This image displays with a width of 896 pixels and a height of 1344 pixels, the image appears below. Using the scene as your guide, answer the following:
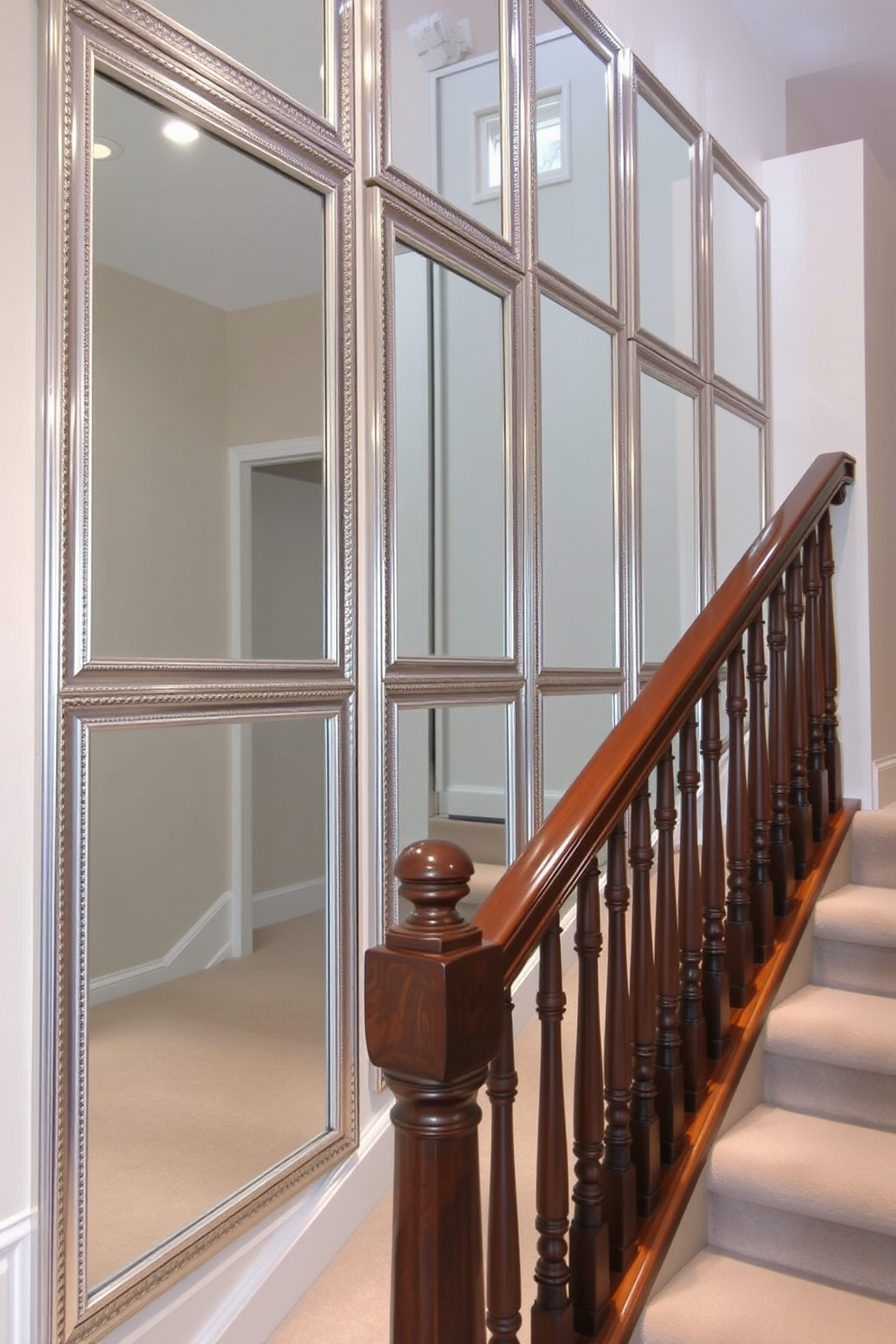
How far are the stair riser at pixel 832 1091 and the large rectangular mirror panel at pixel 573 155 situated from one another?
6.40 feet

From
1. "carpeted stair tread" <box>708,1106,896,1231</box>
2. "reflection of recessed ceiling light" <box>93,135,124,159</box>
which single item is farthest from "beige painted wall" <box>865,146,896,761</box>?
"reflection of recessed ceiling light" <box>93,135,124,159</box>

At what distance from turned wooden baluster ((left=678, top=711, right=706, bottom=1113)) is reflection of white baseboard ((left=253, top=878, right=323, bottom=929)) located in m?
0.67

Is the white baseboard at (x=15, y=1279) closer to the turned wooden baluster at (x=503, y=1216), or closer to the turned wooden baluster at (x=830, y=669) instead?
the turned wooden baluster at (x=503, y=1216)

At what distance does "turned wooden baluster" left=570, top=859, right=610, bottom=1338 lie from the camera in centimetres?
150

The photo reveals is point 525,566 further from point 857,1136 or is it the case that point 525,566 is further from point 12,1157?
point 12,1157

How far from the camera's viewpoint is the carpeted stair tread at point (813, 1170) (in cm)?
167

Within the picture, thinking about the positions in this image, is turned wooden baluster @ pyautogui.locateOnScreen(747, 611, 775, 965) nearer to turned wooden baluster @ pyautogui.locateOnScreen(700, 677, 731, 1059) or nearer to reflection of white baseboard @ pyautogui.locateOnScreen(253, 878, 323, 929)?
turned wooden baluster @ pyautogui.locateOnScreen(700, 677, 731, 1059)

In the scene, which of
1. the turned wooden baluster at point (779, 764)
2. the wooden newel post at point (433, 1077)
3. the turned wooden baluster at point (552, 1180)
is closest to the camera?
the wooden newel post at point (433, 1077)

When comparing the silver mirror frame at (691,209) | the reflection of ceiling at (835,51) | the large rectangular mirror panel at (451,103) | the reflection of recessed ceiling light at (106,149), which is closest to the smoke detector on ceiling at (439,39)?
the large rectangular mirror panel at (451,103)

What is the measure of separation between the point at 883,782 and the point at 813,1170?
1269 millimetres

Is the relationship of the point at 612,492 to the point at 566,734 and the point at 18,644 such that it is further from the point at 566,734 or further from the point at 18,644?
the point at 18,644

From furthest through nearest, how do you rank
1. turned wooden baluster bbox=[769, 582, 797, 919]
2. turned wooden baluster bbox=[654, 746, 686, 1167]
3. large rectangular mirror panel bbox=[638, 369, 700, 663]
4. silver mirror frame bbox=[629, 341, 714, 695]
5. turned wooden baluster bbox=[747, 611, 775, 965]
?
1. large rectangular mirror panel bbox=[638, 369, 700, 663]
2. silver mirror frame bbox=[629, 341, 714, 695]
3. turned wooden baluster bbox=[769, 582, 797, 919]
4. turned wooden baluster bbox=[747, 611, 775, 965]
5. turned wooden baluster bbox=[654, 746, 686, 1167]

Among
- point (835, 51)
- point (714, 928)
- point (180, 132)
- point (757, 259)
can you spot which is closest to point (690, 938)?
point (714, 928)

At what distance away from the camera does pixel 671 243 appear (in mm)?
3523
